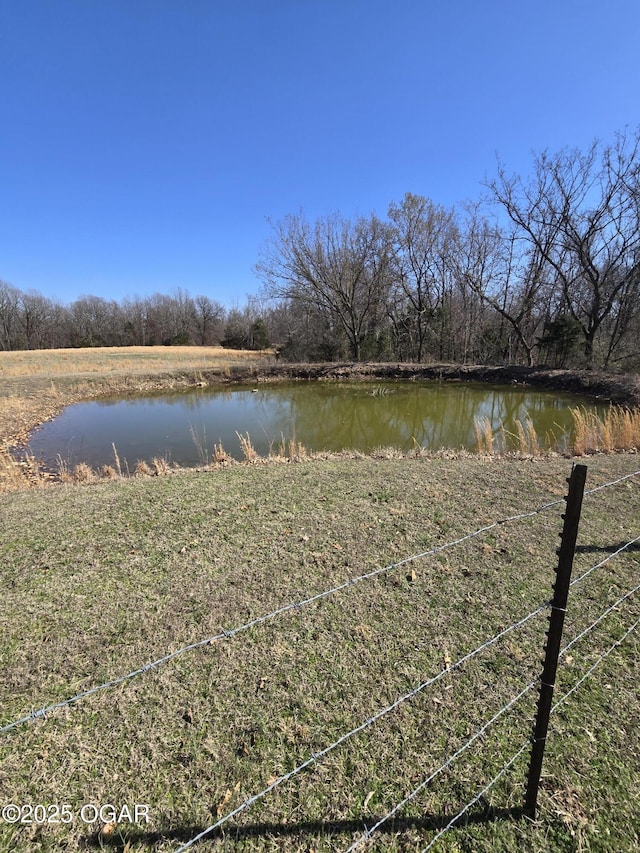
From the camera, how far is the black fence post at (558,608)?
4.46 feet

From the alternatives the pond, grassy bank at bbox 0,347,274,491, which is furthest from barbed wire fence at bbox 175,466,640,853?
grassy bank at bbox 0,347,274,491

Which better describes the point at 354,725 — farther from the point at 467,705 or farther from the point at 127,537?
the point at 127,537

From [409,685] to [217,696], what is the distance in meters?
1.22

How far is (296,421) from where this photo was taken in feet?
46.7

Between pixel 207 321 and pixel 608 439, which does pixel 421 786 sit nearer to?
pixel 608 439

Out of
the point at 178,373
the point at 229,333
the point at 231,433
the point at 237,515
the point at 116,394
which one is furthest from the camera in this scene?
the point at 229,333

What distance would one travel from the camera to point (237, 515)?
192 inches

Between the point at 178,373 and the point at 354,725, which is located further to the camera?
the point at 178,373

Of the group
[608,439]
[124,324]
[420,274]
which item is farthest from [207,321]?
[608,439]

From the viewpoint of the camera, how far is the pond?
10508 mm

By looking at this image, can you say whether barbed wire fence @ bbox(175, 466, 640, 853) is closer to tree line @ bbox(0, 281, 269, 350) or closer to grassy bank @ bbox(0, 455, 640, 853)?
grassy bank @ bbox(0, 455, 640, 853)

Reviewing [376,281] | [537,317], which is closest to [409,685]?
[376,281]

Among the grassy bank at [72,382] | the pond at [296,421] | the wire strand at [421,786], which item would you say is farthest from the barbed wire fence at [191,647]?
the grassy bank at [72,382]

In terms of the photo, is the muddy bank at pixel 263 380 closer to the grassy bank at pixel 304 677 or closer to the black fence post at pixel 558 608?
the grassy bank at pixel 304 677
